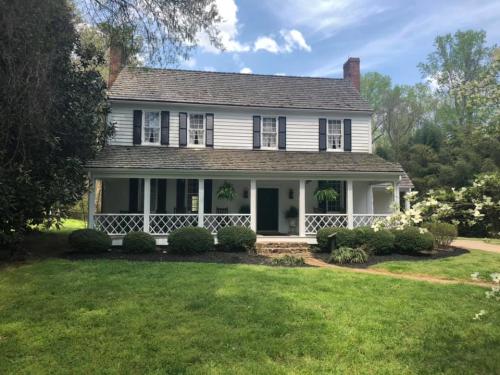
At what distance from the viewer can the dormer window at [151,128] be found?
1655cm

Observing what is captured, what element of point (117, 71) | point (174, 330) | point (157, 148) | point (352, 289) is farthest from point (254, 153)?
point (174, 330)

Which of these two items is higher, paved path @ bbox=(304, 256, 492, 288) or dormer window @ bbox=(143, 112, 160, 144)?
dormer window @ bbox=(143, 112, 160, 144)

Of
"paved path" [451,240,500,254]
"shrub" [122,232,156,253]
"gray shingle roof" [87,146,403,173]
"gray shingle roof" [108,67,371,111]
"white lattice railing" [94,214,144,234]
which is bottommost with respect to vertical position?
"paved path" [451,240,500,254]

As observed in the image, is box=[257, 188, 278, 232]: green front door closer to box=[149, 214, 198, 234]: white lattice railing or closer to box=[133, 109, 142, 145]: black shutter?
box=[149, 214, 198, 234]: white lattice railing

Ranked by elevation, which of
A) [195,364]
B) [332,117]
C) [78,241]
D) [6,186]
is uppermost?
[332,117]

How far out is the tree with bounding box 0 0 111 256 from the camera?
856 cm

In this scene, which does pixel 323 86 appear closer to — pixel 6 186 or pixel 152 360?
pixel 6 186

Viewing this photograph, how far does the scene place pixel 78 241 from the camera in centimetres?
1203

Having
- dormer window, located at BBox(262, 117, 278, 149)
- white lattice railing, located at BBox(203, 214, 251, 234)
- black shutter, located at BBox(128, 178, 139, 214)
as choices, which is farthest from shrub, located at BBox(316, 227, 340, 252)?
black shutter, located at BBox(128, 178, 139, 214)

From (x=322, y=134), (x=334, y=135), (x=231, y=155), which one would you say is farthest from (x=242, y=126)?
(x=334, y=135)

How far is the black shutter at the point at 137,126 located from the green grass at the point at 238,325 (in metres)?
8.37

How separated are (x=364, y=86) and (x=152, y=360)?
4298cm

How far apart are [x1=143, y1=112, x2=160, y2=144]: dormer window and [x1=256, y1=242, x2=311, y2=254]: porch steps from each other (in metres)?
6.54

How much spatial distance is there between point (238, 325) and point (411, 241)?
9606 mm
